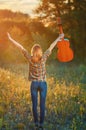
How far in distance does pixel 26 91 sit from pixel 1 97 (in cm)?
85

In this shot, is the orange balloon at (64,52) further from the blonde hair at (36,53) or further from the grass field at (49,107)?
the grass field at (49,107)

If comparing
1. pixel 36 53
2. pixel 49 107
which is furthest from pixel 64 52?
pixel 49 107

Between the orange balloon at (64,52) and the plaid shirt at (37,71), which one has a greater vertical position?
the orange balloon at (64,52)

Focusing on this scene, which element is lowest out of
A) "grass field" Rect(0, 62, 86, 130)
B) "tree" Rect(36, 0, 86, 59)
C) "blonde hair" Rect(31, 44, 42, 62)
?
"grass field" Rect(0, 62, 86, 130)

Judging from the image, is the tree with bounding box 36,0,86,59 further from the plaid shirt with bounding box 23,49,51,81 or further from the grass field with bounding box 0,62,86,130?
the plaid shirt with bounding box 23,49,51,81

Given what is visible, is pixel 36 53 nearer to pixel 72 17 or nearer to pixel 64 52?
pixel 64 52

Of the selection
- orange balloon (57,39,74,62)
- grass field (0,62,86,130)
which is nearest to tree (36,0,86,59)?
grass field (0,62,86,130)

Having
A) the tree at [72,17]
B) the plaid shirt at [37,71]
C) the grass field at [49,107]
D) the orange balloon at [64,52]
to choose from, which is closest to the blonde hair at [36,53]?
the plaid shirt at [37,71]

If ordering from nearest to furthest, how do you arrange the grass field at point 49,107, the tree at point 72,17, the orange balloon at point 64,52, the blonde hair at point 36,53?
the blonde hair at point 36,53 < the orange balloon at point 64,52 < the grass field at point 49,107 < the tree at point 72,17

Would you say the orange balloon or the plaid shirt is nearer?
the plaid shirt

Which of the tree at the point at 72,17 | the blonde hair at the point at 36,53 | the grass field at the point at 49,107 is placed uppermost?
the tree at the point at 72,17

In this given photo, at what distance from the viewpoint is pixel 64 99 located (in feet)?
40.6

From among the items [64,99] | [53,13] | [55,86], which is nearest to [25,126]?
[64,99]

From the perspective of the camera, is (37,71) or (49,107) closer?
(37,71)
